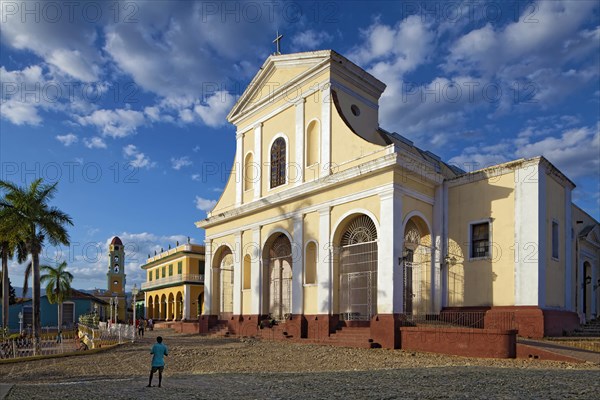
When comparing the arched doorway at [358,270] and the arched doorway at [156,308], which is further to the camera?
the arched doorway at [156,308]

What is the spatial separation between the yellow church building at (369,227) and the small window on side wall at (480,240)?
4 cm

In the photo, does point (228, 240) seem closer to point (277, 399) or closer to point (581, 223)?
point (581, 223)

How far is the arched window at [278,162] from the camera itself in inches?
911

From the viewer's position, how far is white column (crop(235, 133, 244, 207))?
83.5 feet

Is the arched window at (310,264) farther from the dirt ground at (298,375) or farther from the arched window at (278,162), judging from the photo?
the arched window at (278,162)

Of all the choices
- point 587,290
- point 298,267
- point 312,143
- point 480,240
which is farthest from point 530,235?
point 312,143

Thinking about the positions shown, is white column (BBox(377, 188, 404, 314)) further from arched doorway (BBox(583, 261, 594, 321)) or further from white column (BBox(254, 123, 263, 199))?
arched doorway (BBox(583, 261, 594, 321))

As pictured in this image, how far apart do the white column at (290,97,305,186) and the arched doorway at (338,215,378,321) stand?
342 cm

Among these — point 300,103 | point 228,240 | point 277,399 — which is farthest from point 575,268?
point 277,399

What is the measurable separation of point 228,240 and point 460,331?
14.1m

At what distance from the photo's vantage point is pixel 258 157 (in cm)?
A: 2455

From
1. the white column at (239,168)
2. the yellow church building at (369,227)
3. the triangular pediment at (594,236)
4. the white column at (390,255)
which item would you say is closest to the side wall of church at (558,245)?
the yellow church building at (369,227)

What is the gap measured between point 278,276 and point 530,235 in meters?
11.5

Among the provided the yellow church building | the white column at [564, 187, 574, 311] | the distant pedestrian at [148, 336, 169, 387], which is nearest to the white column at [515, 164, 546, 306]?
the yellow church building
